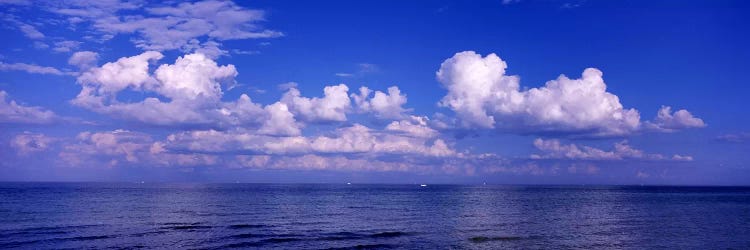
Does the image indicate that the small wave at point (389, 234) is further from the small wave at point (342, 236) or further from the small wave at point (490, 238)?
the small wave at point (490, 238)

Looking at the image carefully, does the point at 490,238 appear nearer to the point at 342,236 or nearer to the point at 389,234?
the point at 389,234

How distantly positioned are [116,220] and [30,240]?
1931cm

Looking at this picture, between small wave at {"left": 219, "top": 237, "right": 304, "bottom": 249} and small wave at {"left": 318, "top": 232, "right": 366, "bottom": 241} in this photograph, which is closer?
small wave at {"left": 219, "top": 237, "right": 304, "bottom": 249}

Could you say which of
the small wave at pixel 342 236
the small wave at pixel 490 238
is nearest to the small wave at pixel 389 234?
the small wave at pixel 342 236

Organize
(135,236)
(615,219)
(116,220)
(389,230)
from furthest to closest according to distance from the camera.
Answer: (615,219)
(116,220)
(389,230)
(135,236)

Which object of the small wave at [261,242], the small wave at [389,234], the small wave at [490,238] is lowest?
the small wave at [261,242]

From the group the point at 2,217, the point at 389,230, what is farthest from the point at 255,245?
the point at 2,217

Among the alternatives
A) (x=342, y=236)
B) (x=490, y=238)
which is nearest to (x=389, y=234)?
(x=342, y=236)

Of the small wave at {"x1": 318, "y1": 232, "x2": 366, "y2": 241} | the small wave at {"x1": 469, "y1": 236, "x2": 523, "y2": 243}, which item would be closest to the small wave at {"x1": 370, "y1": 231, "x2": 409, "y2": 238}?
the small wave at {"x1": 318, "y1": 232, "x2": 366, "y2": 241}

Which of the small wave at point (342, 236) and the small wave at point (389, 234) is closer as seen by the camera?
the small wave at point (342, 236)

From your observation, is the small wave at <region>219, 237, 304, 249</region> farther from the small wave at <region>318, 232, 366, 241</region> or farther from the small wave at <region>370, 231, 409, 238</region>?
the small wave at <region>370, 231, 409, 238</region>

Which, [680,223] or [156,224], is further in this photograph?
[680,223]

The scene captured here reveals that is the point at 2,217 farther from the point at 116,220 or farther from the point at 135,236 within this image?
the point at 135,236

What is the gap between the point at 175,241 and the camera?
167ft
